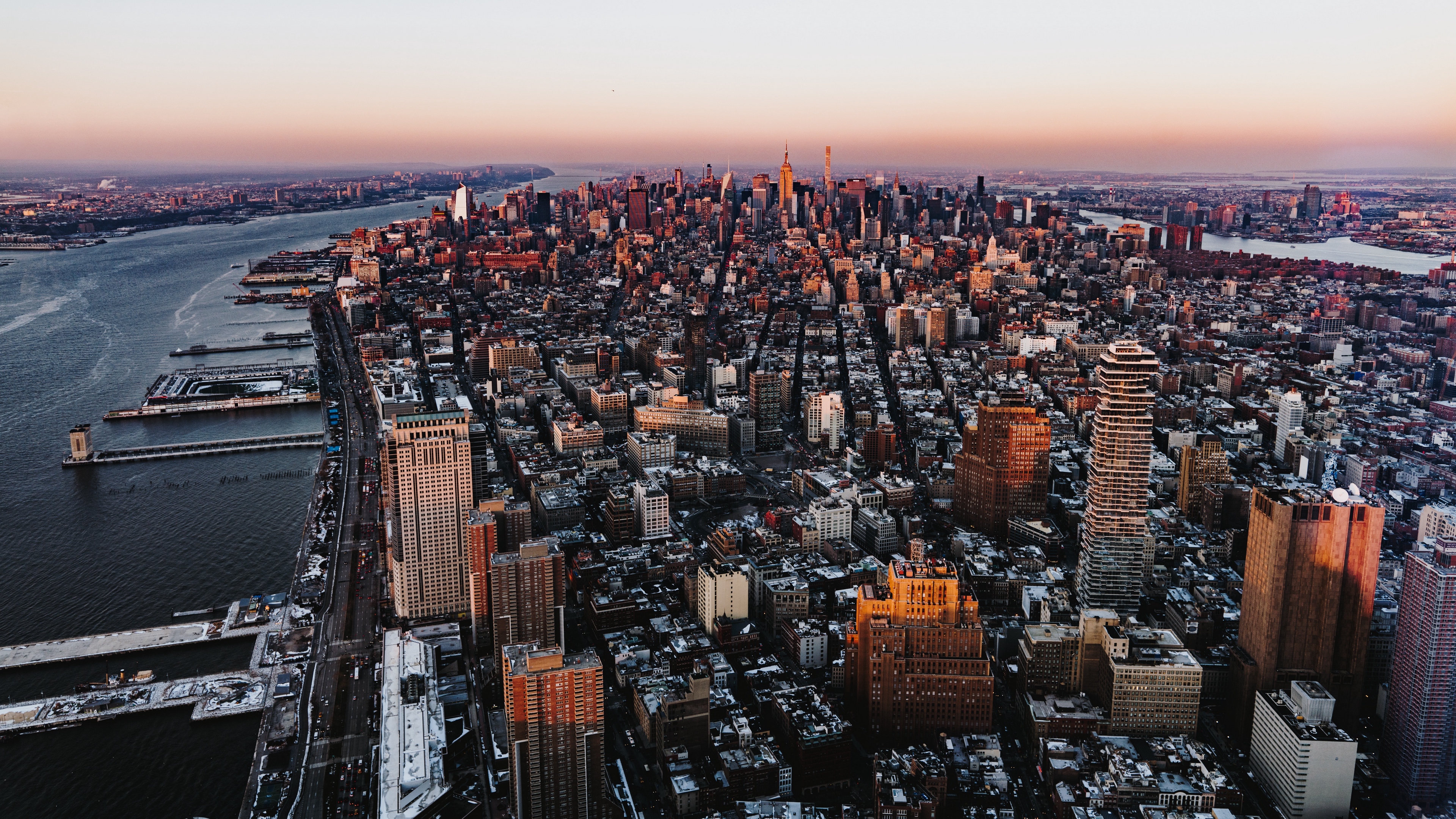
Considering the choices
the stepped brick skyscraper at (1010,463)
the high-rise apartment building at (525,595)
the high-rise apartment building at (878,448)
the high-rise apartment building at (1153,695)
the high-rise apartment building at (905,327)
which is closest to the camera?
the high-rise apartment building at (1153,695)

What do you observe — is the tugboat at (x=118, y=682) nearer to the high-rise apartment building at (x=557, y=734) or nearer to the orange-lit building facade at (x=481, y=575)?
the orange-lit building facade at (x=481, y=575)

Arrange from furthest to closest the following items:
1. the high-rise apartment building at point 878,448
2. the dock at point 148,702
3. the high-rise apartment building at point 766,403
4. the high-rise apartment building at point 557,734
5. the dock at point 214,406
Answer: the dock at point 214,406
the high-rise apartment building at point 766,403
the high-rise apartment building at point 878,448
the dock at point 148,702
the high-rise apartment building at point 557,734

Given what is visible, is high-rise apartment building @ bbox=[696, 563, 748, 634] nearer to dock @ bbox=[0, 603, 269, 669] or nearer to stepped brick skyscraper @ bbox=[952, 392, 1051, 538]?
stepped brick skyscraper @ bbox=[952, 392, 1051, 538]

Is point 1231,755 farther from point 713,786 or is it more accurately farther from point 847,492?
point 847,492

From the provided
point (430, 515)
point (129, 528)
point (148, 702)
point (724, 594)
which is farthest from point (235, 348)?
point (724, 594)

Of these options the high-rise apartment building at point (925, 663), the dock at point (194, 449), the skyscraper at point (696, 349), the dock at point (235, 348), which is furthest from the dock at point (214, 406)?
the high-rise apartment building at point (925, 663)

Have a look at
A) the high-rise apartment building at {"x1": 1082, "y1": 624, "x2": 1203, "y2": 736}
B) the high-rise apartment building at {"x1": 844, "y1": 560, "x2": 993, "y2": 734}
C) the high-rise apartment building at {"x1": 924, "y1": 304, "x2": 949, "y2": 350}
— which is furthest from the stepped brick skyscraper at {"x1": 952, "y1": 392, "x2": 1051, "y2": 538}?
the high-rise apartment building at {"x1": 924, "y1": 304, "x2": 949, "y2": 350}

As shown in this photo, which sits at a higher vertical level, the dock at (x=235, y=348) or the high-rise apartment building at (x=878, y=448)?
the dock at (x=235, y=348)
